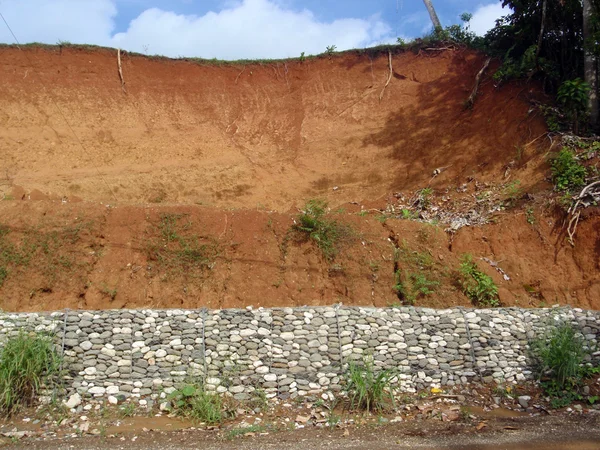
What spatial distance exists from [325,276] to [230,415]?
3.16 metres

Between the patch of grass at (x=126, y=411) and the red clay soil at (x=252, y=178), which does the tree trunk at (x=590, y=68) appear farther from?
the patch of grass at (x=126, y=411)

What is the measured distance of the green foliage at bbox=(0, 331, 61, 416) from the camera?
812 cm

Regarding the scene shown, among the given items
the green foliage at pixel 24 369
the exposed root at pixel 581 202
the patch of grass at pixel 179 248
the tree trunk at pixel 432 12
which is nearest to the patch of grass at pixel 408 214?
the exposed root at pixel 581 202

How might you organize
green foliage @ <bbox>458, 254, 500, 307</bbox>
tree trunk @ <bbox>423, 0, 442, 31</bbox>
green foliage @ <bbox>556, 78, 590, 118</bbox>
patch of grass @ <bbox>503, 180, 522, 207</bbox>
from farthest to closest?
tree trunk @ <bbox>423, 0, 442, 31</bbox> → green foliage @ <bbox>556, 78, 590, 118</bbox> → patch of grass @ <bbox>503, 180, 522, 207</bbox> → green foliage @ <bbox>458, 254, 500, 307</bbox>

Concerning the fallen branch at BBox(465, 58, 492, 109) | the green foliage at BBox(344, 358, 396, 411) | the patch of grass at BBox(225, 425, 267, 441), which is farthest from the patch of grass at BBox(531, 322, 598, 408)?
the fallen branch at BBox(465, 58, 492, 109)

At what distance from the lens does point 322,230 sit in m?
10.9

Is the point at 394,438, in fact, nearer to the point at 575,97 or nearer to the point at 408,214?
the point at 408,214

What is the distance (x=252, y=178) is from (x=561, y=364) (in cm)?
844

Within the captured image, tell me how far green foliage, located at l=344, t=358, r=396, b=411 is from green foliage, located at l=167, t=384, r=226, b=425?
1910mm

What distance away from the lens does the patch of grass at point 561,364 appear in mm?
9031

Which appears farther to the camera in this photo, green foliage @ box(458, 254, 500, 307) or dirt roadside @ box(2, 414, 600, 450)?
green foliage @ box(458, 254, 500, 307)

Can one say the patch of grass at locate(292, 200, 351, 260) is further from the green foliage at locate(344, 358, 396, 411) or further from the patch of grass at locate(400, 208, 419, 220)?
the green foliage at locate(344, 358, 396, 411)

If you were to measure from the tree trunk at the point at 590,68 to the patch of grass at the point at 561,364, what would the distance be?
5.84 metres

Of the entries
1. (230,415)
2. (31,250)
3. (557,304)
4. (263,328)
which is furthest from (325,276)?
(31,250)
